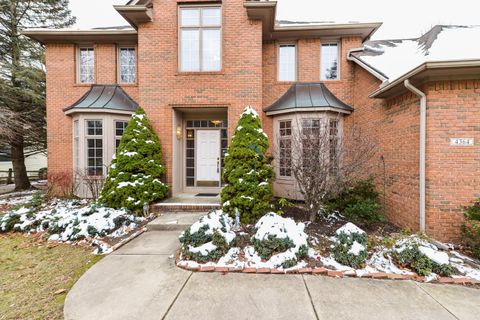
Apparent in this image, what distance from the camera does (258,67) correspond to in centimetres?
658

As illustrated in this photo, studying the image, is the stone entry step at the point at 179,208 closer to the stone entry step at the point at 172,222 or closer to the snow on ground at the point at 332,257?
the stone entry step at the point at 172,222

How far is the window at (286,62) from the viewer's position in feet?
26.1

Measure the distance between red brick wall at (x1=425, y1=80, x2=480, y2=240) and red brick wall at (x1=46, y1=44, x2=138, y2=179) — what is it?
9061mm

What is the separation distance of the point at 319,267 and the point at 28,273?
4724 millimetres

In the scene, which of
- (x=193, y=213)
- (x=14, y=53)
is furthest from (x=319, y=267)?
(x=14, y=53)

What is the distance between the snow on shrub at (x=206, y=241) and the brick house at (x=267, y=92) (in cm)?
259

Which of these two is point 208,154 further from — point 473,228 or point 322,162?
point 473,228

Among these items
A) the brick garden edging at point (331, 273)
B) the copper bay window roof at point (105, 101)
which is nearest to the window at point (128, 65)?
the copper bay window roof at point (105, 101)

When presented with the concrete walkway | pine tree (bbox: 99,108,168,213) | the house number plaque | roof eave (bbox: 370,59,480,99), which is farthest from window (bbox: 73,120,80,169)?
the house number plaque

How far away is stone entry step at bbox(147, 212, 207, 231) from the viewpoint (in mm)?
5059

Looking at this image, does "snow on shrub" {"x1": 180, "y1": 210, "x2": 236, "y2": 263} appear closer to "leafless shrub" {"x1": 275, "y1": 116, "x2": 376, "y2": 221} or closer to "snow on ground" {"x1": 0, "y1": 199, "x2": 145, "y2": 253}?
"snow on ground" {"x1": 0, "y1": 199, "x2": 145, "y2": 253}

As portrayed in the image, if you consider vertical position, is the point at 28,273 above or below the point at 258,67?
below

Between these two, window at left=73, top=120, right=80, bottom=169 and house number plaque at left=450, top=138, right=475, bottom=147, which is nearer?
house number plaque at left=450, top=138, right=475, bottom=147

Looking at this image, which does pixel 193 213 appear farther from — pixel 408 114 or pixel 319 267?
pixel 408 114
